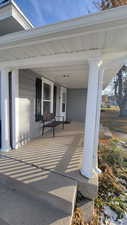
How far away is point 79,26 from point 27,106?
2740 millimetres

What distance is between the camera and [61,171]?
2275mm

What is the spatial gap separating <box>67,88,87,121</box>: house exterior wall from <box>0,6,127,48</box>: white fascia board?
23.1 ft

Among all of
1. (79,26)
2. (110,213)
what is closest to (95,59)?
(79,26)

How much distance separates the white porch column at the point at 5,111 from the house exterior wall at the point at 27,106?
16.1 inches

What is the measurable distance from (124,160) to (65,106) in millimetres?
5603

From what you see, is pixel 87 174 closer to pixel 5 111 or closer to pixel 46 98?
pixel 5 111

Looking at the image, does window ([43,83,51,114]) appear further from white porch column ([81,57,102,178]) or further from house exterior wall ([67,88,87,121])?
house exterior wall ([67,88,87,121])

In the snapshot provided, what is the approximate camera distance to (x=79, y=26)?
1591mm

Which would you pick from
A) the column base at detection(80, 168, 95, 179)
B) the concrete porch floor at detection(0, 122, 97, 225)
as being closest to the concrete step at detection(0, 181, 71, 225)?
the concrete porch floor at detection(0, 122, 97, 225)

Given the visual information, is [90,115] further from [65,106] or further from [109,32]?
[65,106]

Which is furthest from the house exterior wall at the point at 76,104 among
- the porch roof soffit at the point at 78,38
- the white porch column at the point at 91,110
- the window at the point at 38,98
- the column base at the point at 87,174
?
the column base at the point at 87,174

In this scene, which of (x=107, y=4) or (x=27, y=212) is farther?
(x=107, y=4)

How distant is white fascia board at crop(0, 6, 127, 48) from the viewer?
1426mm

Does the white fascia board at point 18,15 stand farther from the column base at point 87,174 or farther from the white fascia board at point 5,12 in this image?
the column base at point 87,174
